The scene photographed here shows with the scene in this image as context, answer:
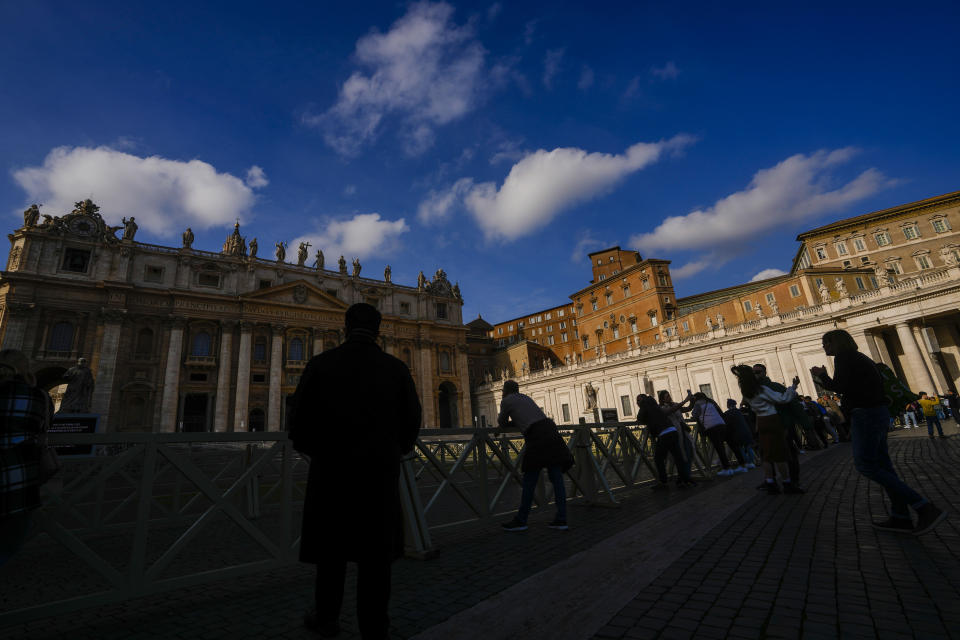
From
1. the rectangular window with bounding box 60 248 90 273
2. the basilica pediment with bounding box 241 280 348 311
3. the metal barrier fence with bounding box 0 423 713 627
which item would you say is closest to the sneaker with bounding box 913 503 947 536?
the metal barrier fence with bounding box 0 423 713 627

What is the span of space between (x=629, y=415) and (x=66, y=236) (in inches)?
1942

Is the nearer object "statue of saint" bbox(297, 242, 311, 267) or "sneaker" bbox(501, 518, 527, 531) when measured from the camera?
"sneaker" bbox(501, 518, 527, 531)

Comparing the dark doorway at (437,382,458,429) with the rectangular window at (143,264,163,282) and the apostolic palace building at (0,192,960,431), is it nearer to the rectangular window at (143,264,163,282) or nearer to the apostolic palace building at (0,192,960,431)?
the apostolic palace building at (0,192,960,431)

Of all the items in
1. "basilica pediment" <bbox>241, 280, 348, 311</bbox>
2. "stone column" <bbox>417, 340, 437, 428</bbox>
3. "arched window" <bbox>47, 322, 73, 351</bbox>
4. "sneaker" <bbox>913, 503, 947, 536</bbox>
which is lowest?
"sneaker" <bbox>913, 503, 947, 536</bbox>

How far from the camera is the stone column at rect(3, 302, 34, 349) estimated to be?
95.8ft

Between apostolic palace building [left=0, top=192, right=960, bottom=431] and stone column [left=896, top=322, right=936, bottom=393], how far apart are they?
102mm

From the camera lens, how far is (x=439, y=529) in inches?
205

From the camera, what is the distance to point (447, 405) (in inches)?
1955

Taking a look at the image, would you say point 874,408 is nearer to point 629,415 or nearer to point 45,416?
point 45,416

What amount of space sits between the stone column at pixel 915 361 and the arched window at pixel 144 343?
173 ft

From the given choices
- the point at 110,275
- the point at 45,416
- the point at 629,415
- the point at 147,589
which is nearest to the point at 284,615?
the point at 147,589

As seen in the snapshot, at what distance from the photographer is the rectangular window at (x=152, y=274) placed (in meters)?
35.4

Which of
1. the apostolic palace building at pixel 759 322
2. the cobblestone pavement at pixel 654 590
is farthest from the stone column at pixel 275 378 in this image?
the cobblestone pavement at pixel 654 590

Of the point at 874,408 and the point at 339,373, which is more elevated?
the point at 339,373
